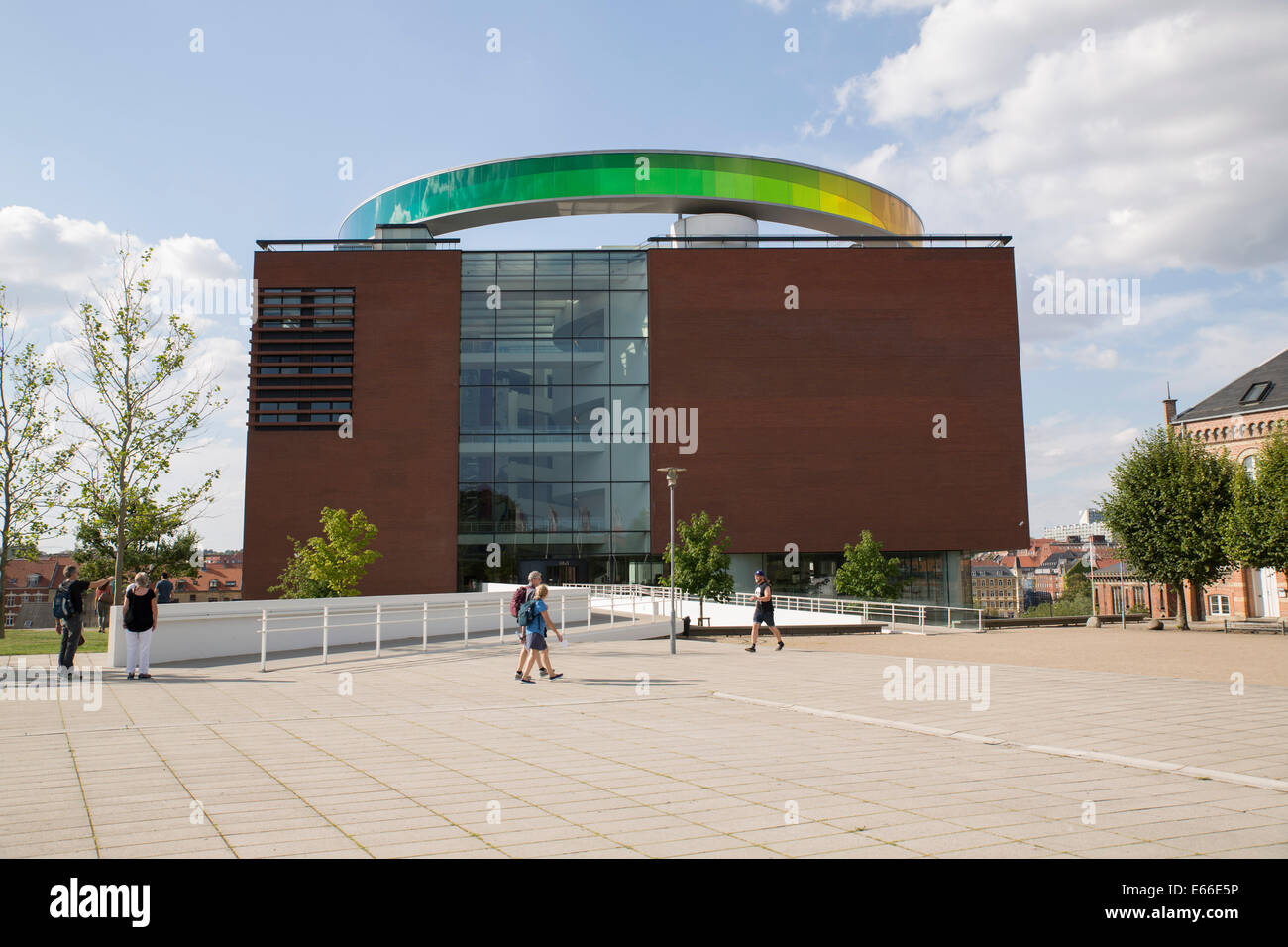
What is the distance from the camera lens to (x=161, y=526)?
26.2 m

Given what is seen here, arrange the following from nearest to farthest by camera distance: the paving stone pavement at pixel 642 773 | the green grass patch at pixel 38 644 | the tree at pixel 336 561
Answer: the paving stone pavement at pixel 642 773 → the green grass patch at pixel 38 644 → the tree at pixel 336 561

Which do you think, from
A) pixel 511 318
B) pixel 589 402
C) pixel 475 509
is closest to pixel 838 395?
pixel 589 402

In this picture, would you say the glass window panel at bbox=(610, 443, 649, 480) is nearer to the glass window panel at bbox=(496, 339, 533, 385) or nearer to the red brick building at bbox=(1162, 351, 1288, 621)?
the glass window panel at bbox=(496, 339, 533, 385)

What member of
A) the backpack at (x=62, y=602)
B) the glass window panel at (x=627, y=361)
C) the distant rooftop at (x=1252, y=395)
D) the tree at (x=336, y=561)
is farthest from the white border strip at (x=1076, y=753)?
the distant rooftop at (x=1252, y=395)

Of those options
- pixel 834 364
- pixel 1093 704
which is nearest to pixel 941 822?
pixel 1093 704

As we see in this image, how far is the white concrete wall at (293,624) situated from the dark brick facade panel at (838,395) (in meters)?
20.4

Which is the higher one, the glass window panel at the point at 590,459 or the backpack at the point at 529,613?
the glass window panel at the point at 590,459

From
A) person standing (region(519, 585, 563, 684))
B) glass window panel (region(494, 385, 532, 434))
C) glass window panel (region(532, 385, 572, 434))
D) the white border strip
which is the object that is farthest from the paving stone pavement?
glass window panel (region(494, 385, 532, 434))

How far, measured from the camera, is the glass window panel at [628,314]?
4384 cm

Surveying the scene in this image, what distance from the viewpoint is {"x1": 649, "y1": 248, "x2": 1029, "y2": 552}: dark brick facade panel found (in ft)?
140

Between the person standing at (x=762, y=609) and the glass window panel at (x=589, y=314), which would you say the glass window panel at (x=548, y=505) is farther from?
the person standing at (x=762, y=609)

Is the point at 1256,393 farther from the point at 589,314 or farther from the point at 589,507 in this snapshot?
the point at 589,507

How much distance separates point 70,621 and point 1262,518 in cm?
3529

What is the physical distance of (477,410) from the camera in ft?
142
